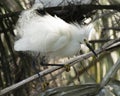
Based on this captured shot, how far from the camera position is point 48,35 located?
0.92m

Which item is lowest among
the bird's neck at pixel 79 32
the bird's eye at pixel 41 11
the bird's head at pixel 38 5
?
the bird's neck at pixel 79 32

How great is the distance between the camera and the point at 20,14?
104cm

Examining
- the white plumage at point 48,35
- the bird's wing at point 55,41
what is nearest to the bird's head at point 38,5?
the white plumage at point 48,35

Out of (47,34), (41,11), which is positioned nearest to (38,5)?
(41,11)

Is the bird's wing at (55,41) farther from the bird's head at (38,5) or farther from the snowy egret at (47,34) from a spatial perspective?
the bird's head at (38,5)

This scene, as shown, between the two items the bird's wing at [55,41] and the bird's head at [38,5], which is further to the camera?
the bird's head at [38,5]

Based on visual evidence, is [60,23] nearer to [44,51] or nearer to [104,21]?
[44,51]

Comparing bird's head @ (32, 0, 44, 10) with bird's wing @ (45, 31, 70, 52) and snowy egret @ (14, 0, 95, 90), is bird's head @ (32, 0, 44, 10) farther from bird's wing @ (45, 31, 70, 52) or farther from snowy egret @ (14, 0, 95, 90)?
bird's wing @ (45, 31, 70, 52)

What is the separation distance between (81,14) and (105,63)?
1.88 ft

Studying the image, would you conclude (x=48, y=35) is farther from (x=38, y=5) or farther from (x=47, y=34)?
(x=38, y=5)

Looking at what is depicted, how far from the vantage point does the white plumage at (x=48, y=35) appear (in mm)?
918

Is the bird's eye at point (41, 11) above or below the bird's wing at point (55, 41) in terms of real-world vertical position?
above

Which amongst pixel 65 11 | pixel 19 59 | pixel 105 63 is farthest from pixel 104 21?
pixel 65 11

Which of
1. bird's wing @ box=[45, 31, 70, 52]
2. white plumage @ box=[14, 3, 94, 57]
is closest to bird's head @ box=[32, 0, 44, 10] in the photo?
white plumage @ box=[14, 3, 94, 57]
